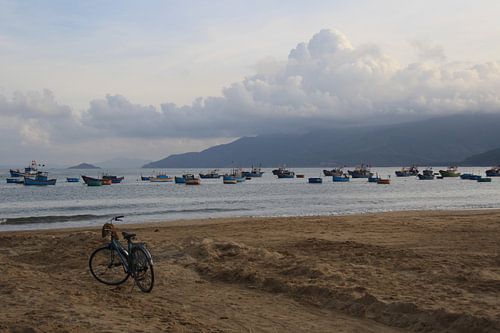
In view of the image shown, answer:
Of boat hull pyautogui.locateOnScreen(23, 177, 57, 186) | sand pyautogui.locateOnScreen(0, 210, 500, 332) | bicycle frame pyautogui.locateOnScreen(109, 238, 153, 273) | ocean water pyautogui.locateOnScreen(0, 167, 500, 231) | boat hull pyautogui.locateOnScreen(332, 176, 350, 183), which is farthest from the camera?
boat hull pyautogui.locateOnScreen(332, 176, 350, 183)

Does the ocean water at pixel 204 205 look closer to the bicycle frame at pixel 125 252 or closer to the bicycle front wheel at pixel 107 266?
the bicycle front wheel at pixel 107 266

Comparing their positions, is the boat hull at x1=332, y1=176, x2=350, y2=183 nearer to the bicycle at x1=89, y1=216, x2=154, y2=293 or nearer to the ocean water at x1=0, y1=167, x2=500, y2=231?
the ocean water at x1=0, y1=167, x2=500, y2=231

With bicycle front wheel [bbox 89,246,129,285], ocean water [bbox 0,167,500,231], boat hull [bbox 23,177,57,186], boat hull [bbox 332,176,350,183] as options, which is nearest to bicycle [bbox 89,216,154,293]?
bicycle front wheel [bbox 89,246,129,285]

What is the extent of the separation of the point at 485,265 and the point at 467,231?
883 cm

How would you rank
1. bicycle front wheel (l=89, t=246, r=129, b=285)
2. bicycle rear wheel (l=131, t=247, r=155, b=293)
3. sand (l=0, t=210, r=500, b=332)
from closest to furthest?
sand (l=0, t=210, r=500, b=332), bicycle rear wheel (l=131, t=247, r=155, b=293), bicycle front wheel (l=89, t=246, r=129, b=285)

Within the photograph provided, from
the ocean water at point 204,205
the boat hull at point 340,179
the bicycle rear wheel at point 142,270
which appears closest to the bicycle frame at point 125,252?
the bicycle rear wheel at point 142,270

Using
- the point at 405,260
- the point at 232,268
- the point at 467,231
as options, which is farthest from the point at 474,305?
the point at 467,231

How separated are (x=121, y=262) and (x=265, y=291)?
3099mm

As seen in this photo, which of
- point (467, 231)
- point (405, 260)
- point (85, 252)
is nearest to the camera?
point (405, 260)

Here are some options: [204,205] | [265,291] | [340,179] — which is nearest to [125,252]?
[265,291]

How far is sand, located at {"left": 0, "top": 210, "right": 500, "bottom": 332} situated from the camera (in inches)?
302

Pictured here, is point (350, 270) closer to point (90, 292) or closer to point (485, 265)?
point (485, 265)

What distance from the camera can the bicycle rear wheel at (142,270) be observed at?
9875mm

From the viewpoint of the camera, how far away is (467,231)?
1995cm
